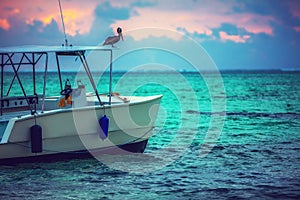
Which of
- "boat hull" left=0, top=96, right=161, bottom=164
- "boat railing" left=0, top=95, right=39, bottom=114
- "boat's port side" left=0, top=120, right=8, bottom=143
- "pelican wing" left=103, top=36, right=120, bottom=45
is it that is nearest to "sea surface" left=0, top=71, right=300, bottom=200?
"boat hull" left=0, top=96, right=161, bottom=164

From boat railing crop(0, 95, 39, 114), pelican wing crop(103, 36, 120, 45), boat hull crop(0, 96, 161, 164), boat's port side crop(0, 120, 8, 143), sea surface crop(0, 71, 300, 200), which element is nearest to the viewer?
sea surface crop(0, 71, 300, 200)

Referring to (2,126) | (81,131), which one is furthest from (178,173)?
(2,126)

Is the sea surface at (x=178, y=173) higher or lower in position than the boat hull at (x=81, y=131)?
lower

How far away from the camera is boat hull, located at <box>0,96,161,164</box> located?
1272 cm

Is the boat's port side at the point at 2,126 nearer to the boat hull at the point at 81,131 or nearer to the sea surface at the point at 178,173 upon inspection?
the boat hull at the point at 81,131

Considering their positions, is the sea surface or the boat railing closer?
the sea surface

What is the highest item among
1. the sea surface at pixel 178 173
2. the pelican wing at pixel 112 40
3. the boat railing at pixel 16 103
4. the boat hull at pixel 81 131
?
the pelican wing at pixel 112 40

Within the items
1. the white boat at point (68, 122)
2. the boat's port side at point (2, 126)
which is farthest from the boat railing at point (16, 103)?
the boat's port side at point (2, 126)

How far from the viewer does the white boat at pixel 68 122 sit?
12773 mm

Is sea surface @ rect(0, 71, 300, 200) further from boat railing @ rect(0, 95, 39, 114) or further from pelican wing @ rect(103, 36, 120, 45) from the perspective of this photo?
boat railing @ rect(0, 95, 39, 114)

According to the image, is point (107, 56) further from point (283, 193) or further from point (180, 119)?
point (180, 119)

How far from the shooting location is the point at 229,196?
1097 cm

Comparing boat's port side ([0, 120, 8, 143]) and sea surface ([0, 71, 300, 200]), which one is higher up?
boat's port side ([0, 120, 8, 143])

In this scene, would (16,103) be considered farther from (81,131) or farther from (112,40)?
(112,40)
